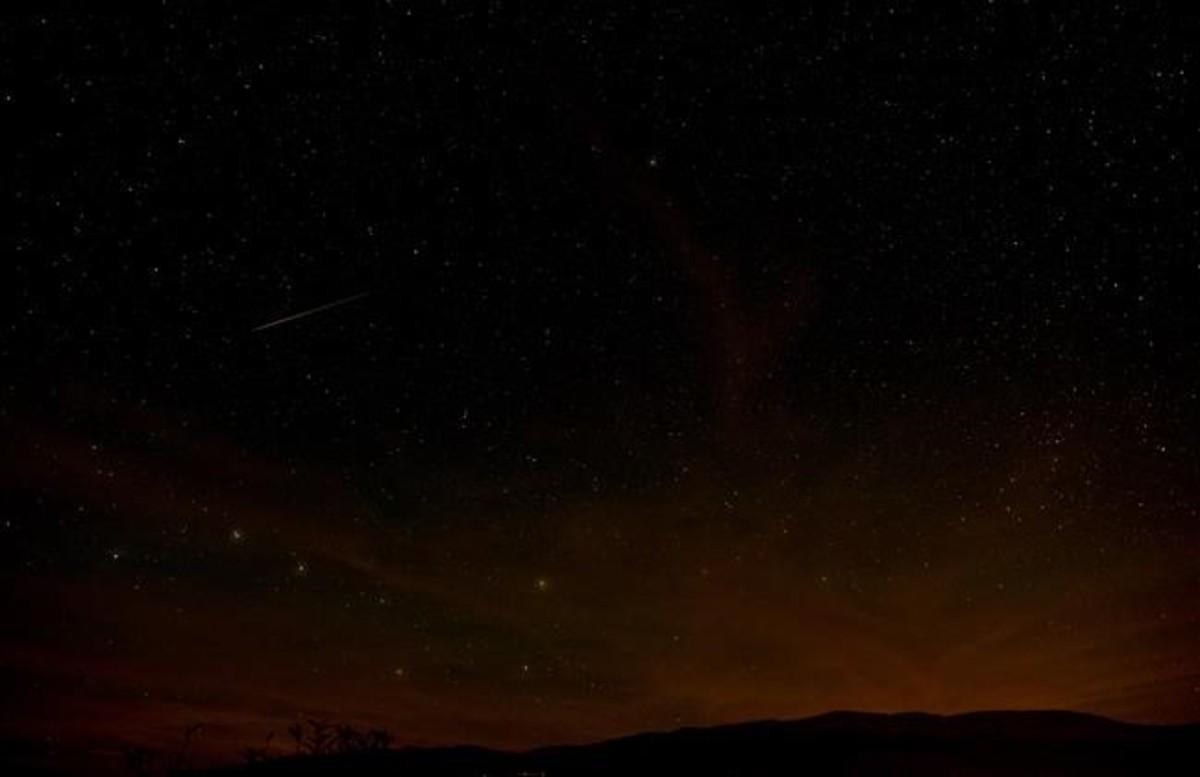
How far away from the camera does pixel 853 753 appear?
1384 cm

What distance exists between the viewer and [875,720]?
17.4 meters

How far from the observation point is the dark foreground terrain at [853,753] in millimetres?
13195

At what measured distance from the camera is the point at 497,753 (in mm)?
19625

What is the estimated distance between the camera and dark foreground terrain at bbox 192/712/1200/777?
1320 cm

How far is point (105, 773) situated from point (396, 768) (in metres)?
8.19

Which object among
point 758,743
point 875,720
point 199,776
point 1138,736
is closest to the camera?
point 1138,736

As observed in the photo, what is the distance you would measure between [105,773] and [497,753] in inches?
353

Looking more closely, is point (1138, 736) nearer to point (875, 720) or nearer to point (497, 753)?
point (875, 720)

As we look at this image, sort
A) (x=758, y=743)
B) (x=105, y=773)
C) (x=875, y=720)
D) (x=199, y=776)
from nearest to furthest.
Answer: (x=758, y=743)
(x=875, y=720)
(x=199, y=776)
(x=105, y=773)

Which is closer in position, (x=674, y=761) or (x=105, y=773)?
(x=674, y=761)

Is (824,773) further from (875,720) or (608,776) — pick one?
(875,720)

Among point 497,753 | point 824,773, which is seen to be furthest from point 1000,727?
point 497,753

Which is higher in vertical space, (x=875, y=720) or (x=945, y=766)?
(x=875, y=720)

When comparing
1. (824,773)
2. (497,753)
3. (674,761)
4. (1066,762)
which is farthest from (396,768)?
(1066,762)
